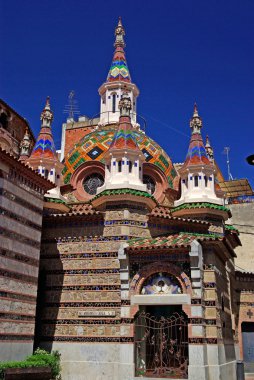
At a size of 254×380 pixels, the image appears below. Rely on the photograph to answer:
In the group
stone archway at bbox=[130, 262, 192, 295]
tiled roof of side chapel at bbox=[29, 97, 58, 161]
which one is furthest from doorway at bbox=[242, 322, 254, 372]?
tiled roof of side chapel at bbox=[29, 97, 58, 161]

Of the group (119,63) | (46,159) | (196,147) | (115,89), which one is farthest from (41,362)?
(119,63)

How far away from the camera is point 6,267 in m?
13.3

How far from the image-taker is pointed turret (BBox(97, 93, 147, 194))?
17781mm

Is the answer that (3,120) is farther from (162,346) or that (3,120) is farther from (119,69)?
(162,346)

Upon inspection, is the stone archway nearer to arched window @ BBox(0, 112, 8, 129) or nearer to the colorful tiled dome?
the colorful tiled dome

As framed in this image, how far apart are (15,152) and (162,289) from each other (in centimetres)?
1312

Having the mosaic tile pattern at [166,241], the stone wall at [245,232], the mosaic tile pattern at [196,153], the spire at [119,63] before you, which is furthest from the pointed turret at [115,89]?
the mosaic tile pattern at [166,241]

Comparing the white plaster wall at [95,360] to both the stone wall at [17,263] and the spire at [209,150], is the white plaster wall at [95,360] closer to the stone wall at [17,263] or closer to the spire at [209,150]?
the stone wall at [17,263]

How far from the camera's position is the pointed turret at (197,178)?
1942cm

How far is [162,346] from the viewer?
590 inches

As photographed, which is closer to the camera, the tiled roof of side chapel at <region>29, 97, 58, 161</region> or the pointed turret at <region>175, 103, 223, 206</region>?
the pointed turret at <region>175, 103, 223, 206</region>

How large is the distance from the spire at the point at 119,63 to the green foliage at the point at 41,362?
646 inches

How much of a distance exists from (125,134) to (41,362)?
9.45 metres

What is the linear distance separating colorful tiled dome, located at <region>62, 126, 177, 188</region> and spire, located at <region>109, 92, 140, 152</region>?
1866 millimetres
